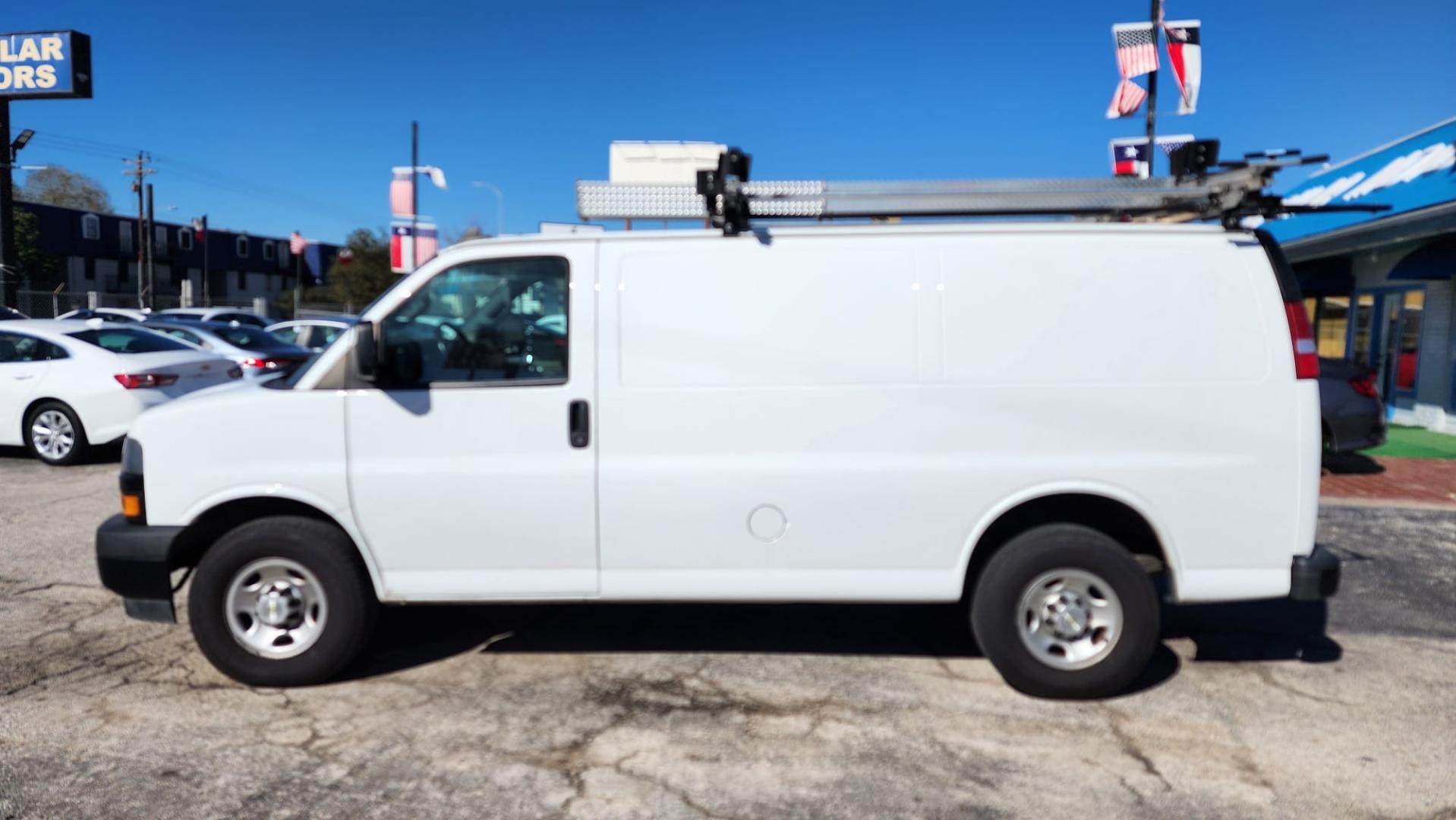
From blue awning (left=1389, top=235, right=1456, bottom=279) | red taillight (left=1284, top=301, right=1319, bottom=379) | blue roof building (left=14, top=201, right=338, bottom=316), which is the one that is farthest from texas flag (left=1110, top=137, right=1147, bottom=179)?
blue roof building (left=14, top=201, right=338, bottom=316)

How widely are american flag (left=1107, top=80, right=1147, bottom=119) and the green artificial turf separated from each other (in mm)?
4756

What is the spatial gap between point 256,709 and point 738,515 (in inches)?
85.8

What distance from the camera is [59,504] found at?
8445mm

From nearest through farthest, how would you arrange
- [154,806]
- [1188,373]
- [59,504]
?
[154,806] < [1188,373] < [59,504]

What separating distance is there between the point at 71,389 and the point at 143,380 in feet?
2.34

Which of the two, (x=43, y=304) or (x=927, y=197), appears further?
(x=43, y=304)

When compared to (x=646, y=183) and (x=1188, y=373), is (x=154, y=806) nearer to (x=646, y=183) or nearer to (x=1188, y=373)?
(x=646, y=183)

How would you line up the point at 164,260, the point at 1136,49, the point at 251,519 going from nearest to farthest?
the point at 251,519 → the point at 1136,49 → the point at 164,260

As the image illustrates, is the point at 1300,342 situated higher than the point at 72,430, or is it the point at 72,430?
the point at 1300,342

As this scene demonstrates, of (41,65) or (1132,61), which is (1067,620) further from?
(41,65)

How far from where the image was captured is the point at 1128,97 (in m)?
12.3

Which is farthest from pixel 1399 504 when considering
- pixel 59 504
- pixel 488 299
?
pixel 59 504

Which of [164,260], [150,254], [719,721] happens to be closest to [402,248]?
[719,721]

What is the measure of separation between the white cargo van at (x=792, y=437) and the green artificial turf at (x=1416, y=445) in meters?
8.75
